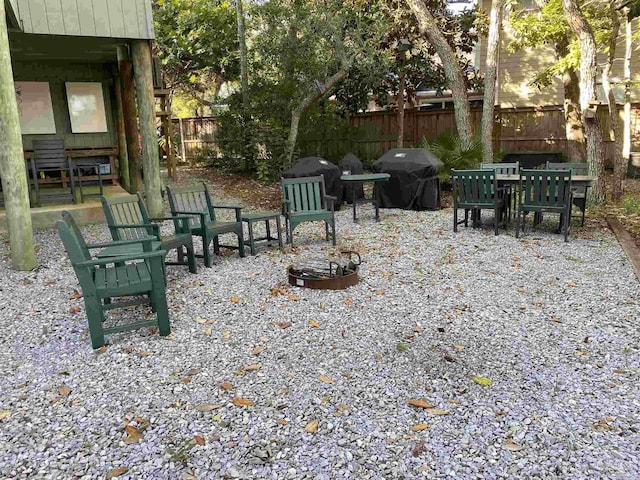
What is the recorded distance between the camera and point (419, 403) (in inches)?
123

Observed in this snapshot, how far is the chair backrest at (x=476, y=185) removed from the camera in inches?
301

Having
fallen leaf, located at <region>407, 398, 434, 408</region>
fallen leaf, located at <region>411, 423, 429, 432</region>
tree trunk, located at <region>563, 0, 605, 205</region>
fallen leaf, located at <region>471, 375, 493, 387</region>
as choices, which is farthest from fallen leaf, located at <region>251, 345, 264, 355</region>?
tree trunk, located at <region>563, 0, 605, 205</region>

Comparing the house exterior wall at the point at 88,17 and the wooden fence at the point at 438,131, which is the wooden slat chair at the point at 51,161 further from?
the wooden fence at the point at 438,131

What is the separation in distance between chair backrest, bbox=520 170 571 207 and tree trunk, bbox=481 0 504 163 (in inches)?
177

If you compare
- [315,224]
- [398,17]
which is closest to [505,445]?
[315,224]

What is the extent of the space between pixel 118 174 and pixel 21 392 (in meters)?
10.0

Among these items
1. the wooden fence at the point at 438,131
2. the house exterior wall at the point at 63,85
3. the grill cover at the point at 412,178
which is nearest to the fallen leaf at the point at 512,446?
the grill cover at the point at 412,178

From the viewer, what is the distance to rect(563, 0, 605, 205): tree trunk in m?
8.91

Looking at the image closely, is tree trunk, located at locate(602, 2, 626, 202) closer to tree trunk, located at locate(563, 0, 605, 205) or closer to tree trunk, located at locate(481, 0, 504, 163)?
tree trunk, located at locate(563, 0, 605, 205)

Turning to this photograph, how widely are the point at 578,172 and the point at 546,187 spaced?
9.00 ft

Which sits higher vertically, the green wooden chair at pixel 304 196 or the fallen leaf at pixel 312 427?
the green wooden chair at pixel 304 196

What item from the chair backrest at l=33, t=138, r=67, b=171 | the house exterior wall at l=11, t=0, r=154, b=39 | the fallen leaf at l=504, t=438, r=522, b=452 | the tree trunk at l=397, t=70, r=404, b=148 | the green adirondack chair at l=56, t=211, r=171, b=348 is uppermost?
the house exterior wall at l=11, t=0, r=154, b=39

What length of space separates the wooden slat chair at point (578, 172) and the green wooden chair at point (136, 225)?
5839 millimetres

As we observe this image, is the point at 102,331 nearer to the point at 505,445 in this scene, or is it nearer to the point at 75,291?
the point at 75,291
